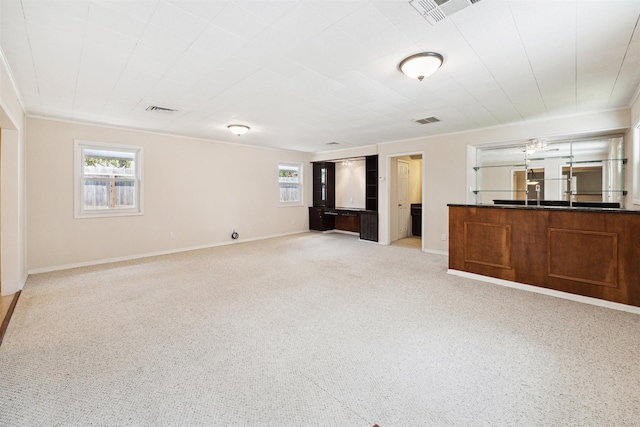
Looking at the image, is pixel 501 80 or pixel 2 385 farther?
pixel 501 80

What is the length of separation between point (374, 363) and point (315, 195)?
6.90m

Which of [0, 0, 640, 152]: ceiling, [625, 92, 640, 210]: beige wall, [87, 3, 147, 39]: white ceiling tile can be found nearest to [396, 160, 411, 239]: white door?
[0, 0, 640, 152]: ceiling

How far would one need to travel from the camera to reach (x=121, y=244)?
5.21 meters

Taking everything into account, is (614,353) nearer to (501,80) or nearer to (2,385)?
(501,80)

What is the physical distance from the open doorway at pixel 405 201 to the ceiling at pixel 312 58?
2724mm

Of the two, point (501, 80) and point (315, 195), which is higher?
point (501, 80)

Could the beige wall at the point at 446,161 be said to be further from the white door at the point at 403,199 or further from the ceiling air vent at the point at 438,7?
the ceiling air vent at the point at 438,7

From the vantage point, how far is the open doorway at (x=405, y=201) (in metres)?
6.97

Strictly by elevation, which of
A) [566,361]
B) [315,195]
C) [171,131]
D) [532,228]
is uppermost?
[171,131]

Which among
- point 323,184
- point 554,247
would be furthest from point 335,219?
point 554,247

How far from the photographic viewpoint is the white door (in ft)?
24.3

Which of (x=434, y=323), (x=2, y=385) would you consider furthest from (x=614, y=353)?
(x=2, y=385)

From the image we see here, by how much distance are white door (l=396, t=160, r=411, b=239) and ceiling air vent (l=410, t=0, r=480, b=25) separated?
17.6ft

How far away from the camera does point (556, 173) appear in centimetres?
454
